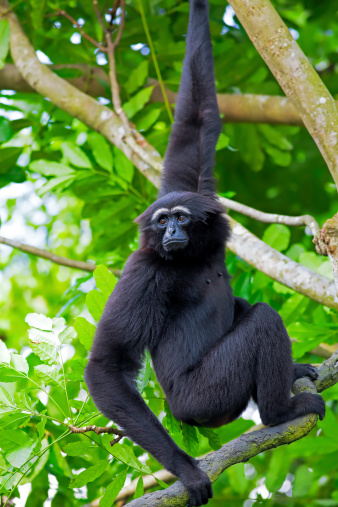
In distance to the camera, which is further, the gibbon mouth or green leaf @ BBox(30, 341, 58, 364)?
the gibbon mouth

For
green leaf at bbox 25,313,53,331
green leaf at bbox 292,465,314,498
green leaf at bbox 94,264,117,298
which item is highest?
green leaf at bbox 94,264,117,298

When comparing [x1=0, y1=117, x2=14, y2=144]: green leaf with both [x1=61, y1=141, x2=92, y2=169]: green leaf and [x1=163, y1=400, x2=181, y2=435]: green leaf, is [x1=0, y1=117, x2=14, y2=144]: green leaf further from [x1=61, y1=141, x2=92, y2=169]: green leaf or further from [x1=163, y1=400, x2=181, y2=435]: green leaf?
[x1=163, y1=400, x2=181, y2=435]: green leaf

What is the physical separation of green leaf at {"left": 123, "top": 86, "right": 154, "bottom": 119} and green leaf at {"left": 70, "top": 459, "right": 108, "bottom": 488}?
3335 millimetres

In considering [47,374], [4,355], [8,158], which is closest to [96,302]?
[47,374]

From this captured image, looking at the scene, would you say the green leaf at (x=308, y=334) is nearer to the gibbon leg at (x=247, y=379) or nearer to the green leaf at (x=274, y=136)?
the gibbon leg at (x=247, y=379)

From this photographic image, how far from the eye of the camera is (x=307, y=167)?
7418 mm

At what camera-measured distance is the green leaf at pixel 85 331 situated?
3.70m

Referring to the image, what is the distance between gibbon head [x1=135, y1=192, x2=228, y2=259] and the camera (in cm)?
424

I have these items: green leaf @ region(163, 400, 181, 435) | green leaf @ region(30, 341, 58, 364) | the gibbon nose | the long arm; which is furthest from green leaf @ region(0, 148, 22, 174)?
green leaf @ region(163, 400, 181, 435)

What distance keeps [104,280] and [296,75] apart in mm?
1787

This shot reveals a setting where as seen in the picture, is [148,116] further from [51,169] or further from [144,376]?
[144,376]

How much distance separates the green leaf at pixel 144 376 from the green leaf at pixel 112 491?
23.7 inches

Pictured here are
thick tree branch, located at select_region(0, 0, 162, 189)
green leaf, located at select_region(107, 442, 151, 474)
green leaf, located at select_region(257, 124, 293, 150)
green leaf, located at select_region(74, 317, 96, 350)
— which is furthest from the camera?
green leaf, located at select_region(257, 124, 293, 150)

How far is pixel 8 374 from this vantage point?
3.38 meters
